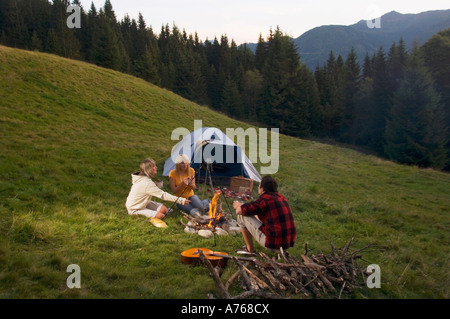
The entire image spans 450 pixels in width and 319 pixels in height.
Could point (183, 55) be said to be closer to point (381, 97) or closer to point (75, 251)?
point (381, 97)

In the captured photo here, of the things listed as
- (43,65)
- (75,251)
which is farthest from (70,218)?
(43,65)

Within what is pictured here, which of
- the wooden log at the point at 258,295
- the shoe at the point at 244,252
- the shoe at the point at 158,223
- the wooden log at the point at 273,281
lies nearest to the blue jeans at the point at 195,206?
the shoe at the point at 158,223

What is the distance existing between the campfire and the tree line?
89.8 ft

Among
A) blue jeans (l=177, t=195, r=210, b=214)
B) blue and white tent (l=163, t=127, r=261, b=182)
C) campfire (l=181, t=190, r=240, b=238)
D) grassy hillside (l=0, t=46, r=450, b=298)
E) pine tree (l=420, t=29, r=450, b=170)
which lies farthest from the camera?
pine tree (l=420, t=29, r=450, b=170)

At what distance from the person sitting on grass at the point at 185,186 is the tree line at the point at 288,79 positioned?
2698 cm

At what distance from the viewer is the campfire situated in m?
5.43

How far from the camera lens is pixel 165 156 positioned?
11695mm

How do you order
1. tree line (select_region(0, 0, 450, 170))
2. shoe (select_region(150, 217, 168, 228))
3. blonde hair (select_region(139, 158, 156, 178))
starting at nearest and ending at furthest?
shoe (select_region(150, 217, 168, 228)), blonde hair (select_region(139, 158, 156, 178)), tree line (select_region(0, 0, 450, 170))

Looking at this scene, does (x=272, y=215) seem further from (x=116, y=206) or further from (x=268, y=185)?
(x=116, y=206)

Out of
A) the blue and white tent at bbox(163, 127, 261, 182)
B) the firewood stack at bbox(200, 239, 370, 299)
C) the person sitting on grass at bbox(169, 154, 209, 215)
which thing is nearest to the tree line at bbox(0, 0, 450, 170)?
the blue and white tent at bbox(163, 127, 261, 182)

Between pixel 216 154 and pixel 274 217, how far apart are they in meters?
6.10

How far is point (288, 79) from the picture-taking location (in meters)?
40.2

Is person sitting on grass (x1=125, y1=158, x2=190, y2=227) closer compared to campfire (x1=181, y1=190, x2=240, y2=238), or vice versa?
campfire (x1=181, y1=190, x2=240, y2=238)

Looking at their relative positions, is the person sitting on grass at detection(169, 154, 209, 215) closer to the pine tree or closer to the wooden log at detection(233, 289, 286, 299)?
the wooden log at detection(233, 289, 286, 299)
